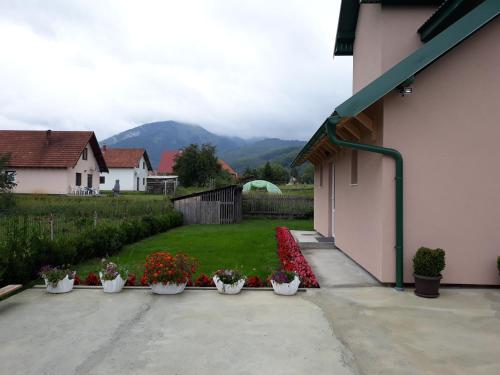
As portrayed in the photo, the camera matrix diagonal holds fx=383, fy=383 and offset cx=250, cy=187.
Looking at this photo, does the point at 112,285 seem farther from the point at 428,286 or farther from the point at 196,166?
the point at 196,166

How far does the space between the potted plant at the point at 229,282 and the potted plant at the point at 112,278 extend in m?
1.66

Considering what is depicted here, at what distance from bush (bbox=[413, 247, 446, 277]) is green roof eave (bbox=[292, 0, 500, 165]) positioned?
2.54 meters

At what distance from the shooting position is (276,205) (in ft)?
78.4

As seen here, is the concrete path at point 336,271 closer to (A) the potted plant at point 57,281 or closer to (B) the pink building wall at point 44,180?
(A) the potted plant at point 57,281

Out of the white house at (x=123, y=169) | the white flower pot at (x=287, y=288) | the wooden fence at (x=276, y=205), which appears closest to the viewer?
the white flower pot at (x=287, y=288)

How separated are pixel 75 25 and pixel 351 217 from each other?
35.2 feet

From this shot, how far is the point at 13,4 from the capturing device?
895cm

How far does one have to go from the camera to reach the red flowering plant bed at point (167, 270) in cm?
621

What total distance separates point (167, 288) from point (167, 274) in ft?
0.91

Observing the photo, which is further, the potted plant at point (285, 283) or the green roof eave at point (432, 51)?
the potted plant at point (285, 283)

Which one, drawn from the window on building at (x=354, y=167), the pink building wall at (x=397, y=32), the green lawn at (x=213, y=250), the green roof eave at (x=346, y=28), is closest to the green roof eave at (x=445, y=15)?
the pink building wall at (x=397, y=32)

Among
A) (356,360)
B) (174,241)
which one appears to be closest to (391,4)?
(356,360)

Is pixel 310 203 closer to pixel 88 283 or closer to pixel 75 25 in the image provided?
pixel 75 25

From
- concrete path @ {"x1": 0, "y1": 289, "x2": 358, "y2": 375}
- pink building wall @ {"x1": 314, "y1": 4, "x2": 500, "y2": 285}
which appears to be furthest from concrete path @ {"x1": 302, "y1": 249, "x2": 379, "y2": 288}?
concrete path @ {"x1": 0, "y1": 289, "x2": 358, "y2": 375}
